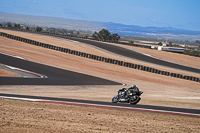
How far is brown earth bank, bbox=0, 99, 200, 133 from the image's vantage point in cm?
923

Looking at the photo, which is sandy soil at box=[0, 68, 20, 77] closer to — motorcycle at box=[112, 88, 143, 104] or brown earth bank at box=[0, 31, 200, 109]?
brown earth bank at box=[0, 31, 200, 109]

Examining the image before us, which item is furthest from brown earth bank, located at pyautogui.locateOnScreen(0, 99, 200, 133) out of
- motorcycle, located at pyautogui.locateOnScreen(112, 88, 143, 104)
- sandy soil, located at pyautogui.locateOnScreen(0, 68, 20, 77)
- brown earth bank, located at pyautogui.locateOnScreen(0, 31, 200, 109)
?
sandy soil, located at pyautogui.locateOnScreen(0, 68, 20, 77)

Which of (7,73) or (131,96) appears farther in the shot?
(7,73)

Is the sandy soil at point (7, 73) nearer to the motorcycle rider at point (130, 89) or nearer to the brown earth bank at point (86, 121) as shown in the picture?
the motorcycle rider at point (130, 89)

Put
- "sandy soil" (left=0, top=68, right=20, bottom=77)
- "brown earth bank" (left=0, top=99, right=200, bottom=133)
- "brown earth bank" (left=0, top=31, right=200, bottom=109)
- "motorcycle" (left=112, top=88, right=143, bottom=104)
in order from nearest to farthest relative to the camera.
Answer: "brown earth bank" (left=0, top=99, right=200, bottom=133) → "motorcycle" (left=112, top=88, right=143, bottom=104) → "brown earth bank" (left=0, top=31, right=200, bottom=109) → "sandy soil" (left=0, top=68, right=20, bottom=77)

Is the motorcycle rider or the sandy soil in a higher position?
the motorcycle rider

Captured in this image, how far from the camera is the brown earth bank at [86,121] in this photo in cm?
923

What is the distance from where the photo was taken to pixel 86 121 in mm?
10344

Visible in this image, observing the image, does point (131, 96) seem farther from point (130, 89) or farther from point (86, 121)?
point (86, 121)

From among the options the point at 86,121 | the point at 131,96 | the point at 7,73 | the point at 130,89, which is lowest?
the point at 7,73

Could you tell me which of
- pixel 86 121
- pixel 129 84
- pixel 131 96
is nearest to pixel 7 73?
pixel 129 84

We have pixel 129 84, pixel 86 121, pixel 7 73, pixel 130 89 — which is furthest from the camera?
pixel 129 84

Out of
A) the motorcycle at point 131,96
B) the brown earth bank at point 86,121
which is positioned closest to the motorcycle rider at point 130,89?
the motorcycle at point 131,96

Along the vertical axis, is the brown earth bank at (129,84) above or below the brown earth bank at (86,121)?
below
